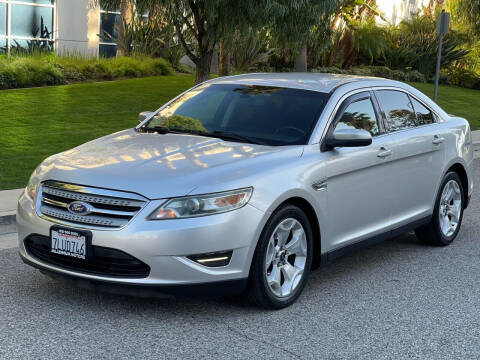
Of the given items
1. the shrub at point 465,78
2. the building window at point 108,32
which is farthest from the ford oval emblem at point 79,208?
the shrub at point 465,78

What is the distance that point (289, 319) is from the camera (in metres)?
5.51

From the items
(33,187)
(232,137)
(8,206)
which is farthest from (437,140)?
(8,206)

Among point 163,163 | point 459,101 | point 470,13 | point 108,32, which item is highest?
point 470,13

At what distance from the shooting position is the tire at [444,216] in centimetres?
768

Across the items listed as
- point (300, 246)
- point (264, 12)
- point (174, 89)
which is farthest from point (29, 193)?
point (174, 89)

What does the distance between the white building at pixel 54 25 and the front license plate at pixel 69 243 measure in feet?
69.0

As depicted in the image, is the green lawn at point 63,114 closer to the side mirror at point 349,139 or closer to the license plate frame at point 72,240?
the license plate frame at point 72,240

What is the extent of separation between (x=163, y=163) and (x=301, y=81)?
1888 millimetres

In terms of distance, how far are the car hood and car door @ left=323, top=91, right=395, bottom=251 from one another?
0.43m

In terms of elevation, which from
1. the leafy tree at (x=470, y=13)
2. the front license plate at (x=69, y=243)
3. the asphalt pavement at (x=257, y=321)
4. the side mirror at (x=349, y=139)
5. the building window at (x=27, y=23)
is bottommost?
the asphalt pavement at (x=257, y=321)

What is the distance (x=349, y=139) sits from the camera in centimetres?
606

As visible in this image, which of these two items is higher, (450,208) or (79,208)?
(79,208)

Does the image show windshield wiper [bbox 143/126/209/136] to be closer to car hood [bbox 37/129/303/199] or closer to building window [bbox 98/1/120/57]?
car hood [bbox 37/129/303/199]

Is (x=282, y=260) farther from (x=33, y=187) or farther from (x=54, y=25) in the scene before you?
(x=54, y=25)
